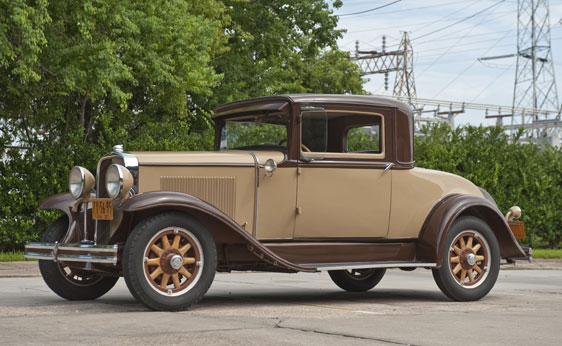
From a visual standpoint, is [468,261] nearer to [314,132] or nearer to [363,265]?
[363,265]

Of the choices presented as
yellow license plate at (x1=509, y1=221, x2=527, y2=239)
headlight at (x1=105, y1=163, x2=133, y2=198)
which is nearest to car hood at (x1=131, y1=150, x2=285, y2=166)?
headlight at (x1=105, y1=163, x2=133, y2=198)

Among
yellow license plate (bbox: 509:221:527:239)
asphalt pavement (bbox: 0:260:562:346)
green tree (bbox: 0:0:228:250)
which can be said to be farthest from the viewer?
green tree (bbox: 0:0:228:250)

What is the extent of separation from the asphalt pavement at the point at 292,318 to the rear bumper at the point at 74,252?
0.46 meters

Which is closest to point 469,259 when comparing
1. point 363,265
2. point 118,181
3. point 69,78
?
point 363,265

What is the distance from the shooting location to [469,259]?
31.9 ft

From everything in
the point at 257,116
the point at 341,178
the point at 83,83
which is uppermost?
the point at 83,83

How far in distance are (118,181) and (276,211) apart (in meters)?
1.67

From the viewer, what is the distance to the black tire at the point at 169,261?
7875 mm

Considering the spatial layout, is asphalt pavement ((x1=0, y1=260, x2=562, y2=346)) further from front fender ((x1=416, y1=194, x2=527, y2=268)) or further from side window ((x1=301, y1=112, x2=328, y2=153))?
side window ((x1=301, y1=112, x2=328, y2=153))

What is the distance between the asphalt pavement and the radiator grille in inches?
38.9

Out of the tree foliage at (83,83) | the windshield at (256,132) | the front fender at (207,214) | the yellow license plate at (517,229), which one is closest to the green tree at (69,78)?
the tree foliage at (83,83)

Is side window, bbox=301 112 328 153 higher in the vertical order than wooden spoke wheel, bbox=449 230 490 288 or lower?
higher

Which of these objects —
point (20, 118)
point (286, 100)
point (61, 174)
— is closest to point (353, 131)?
point (286, 100)

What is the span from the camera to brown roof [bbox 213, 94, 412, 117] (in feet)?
30.3
